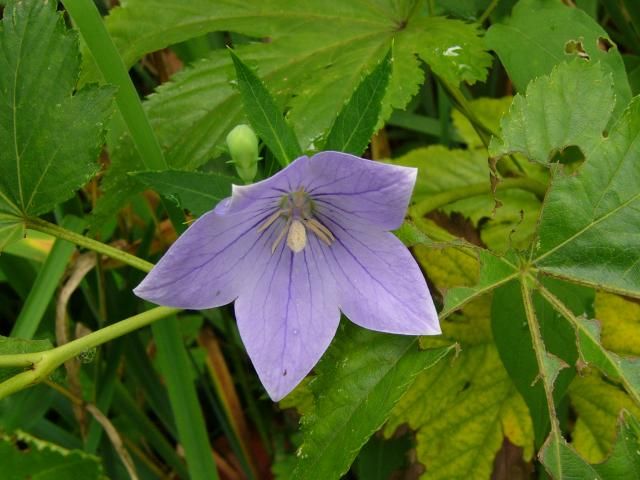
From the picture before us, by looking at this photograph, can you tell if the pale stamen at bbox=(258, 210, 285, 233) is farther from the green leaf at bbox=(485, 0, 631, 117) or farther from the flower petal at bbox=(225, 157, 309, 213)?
the green leaf at bbox=(485, 0, 631, 117)

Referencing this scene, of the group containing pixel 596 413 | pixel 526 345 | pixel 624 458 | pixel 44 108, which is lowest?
pixel 596 413

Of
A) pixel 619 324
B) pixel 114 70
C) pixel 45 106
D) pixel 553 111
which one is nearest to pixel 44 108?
pixel 45 106

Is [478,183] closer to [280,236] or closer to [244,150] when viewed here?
[280,236]

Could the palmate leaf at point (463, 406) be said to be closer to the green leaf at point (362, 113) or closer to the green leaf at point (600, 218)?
the green leaf at point (600, 218)

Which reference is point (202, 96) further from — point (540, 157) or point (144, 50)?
point (540, 157)

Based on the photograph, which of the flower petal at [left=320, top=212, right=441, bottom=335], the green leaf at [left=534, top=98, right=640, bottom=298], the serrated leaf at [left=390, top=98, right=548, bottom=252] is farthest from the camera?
the serrated leaf at [left=390, top=98, right=548, bottom=252]

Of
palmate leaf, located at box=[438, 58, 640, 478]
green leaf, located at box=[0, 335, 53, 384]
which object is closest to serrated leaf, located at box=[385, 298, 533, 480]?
palmate leaf, located at box=[438, 58, 640, 478]

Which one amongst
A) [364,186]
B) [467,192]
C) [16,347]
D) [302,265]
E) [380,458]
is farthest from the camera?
[380,458]

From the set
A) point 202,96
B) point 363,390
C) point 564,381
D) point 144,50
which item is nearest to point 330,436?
point 363,390
